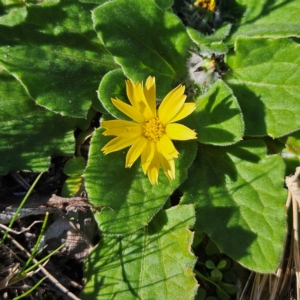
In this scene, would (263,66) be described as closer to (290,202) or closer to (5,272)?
(290,202)

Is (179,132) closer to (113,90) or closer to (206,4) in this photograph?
(113,90)

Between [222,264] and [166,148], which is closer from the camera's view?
[166,148]

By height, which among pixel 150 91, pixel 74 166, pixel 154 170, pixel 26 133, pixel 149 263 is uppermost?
pixel 150 91

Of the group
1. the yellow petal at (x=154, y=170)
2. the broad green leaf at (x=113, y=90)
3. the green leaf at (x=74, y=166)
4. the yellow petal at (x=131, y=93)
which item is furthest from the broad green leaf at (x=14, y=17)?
the yellow petal at (x=154, y=170)

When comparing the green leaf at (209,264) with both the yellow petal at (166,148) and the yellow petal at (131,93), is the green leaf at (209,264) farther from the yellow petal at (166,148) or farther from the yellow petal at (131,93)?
the yellow petal at (131,93)

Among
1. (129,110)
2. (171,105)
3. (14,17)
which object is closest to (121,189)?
(129,110)

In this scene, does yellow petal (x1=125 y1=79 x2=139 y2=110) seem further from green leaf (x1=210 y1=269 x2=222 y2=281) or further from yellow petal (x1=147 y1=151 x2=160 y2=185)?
green leaf (x1=210 y1=269 x2=222 y2=281)

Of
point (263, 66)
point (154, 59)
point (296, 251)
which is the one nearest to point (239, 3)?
point (263, 66)

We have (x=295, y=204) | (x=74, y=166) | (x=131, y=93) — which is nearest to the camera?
(x=131, y=93)
